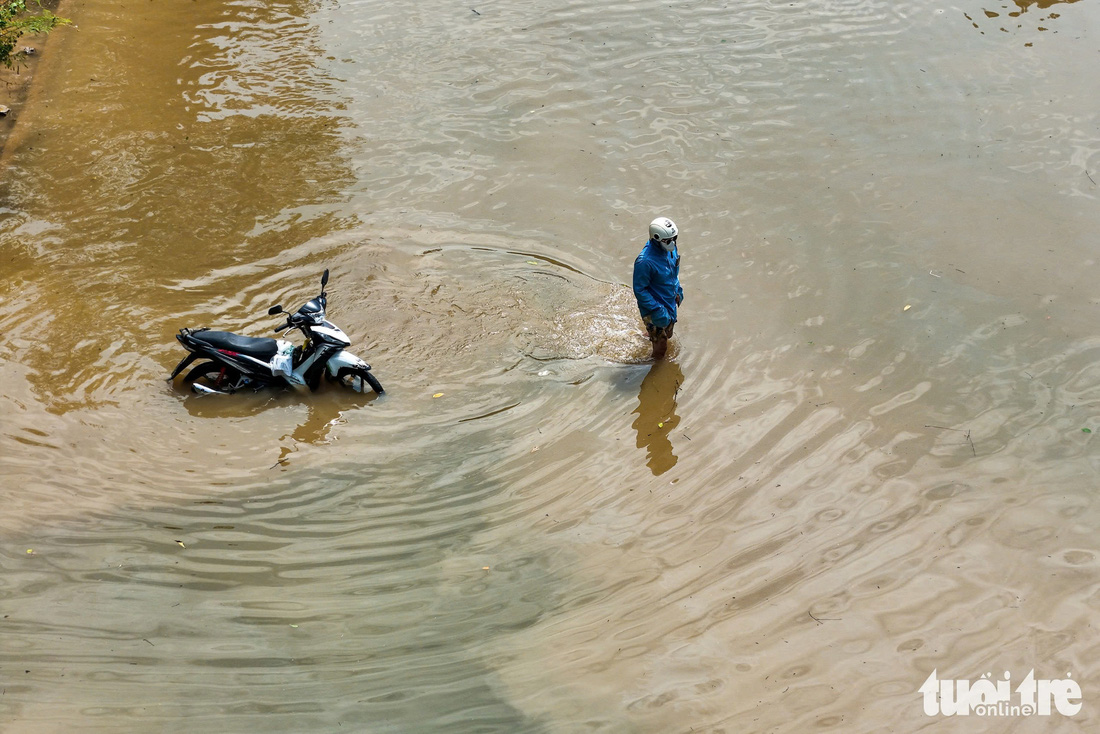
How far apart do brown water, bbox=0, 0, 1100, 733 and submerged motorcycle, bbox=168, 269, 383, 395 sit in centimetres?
26

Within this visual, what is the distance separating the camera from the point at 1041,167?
10.5 m

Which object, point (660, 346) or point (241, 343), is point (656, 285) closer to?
point (660, 346)

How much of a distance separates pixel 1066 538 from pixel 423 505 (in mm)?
4740

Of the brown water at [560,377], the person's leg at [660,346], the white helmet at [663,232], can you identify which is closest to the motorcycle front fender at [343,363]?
the brown water at [560,377]

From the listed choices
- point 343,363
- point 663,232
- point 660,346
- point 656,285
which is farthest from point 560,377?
point 343,363

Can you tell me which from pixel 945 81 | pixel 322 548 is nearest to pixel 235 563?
pixel 322 548

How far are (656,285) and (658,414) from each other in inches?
47.4

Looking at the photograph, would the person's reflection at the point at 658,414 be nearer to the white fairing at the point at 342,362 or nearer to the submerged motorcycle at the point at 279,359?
the submerged motorcycle at the point at 279,359

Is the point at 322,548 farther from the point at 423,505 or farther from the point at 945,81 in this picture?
the point at 945,81

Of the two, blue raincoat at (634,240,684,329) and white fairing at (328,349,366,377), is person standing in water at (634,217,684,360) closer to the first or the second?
blue raincoat at (634,240,684,329)

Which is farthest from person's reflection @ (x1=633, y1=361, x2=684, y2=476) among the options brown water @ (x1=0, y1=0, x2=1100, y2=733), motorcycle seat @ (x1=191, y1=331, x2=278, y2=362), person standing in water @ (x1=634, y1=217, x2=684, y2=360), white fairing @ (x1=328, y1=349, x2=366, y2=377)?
motorcycle seat @ (x1=191, y1=331, x2=278, y2=362)

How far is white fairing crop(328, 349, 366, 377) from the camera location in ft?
25.1

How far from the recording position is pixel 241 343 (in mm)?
7738

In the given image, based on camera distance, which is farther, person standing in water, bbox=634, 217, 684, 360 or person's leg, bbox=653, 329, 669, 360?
person's leg, bbox=653, 329, 669, 360
